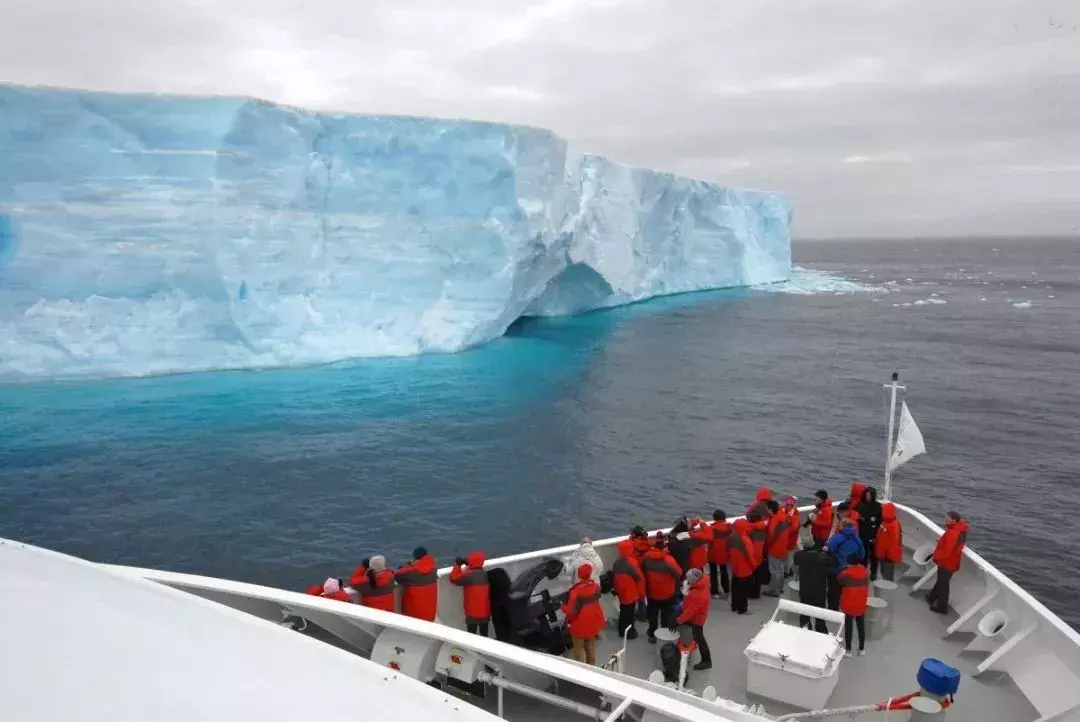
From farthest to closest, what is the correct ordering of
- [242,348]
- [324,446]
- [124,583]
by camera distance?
[242,348]
[324,446]
[124,583]

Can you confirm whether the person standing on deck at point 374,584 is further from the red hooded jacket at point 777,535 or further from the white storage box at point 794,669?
the red hooded jacket at point 777,535

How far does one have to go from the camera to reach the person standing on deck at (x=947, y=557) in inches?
245

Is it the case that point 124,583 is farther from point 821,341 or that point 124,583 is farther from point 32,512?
point 821,341

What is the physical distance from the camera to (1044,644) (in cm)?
540

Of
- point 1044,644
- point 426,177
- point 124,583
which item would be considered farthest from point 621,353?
point 124,583

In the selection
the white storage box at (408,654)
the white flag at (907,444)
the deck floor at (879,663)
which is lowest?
the deck floor at (879,663)

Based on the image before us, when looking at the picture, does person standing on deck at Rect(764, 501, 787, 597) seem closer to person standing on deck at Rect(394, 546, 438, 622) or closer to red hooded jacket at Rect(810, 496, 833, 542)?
red hooded jacket at Rect(810, 496, 833, 542)

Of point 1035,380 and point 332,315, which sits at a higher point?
point 332,315

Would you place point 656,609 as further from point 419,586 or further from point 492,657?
point 492,657

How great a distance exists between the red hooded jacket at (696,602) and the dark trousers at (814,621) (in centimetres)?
98

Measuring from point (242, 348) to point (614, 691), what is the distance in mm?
17846

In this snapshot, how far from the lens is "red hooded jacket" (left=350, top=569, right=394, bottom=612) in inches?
207

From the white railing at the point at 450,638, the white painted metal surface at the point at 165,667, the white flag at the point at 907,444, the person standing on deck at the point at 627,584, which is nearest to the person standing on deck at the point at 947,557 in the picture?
the white flag at the point at 907,444

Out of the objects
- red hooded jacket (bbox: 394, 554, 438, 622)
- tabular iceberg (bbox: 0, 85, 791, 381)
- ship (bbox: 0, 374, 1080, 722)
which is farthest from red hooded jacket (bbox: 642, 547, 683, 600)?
tabular iceberg (bbox: 0, 85, 791, 381)
